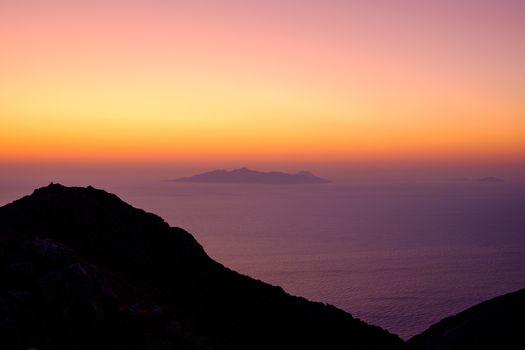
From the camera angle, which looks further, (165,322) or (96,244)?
(96,244)

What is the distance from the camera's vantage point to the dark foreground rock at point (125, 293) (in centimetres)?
1814

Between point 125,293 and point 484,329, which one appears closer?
point 125,293

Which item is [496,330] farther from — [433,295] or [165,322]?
[433,295]

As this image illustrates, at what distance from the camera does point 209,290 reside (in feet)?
114

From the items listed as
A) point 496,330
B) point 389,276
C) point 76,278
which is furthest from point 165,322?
point 389,276

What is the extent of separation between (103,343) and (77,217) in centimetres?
1703

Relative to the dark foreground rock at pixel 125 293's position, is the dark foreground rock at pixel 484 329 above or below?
below

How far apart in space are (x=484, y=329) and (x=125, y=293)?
51.8 meters

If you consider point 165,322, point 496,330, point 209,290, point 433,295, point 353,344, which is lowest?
point 433,295

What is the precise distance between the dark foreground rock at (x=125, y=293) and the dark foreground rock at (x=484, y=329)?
71.2 ft

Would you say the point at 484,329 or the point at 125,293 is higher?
the point at 125,293

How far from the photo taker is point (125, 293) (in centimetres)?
2394

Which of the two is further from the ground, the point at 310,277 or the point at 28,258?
the point at 28,258

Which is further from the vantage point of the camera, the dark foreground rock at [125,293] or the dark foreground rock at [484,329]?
the dark foreground rock at [484,329]
